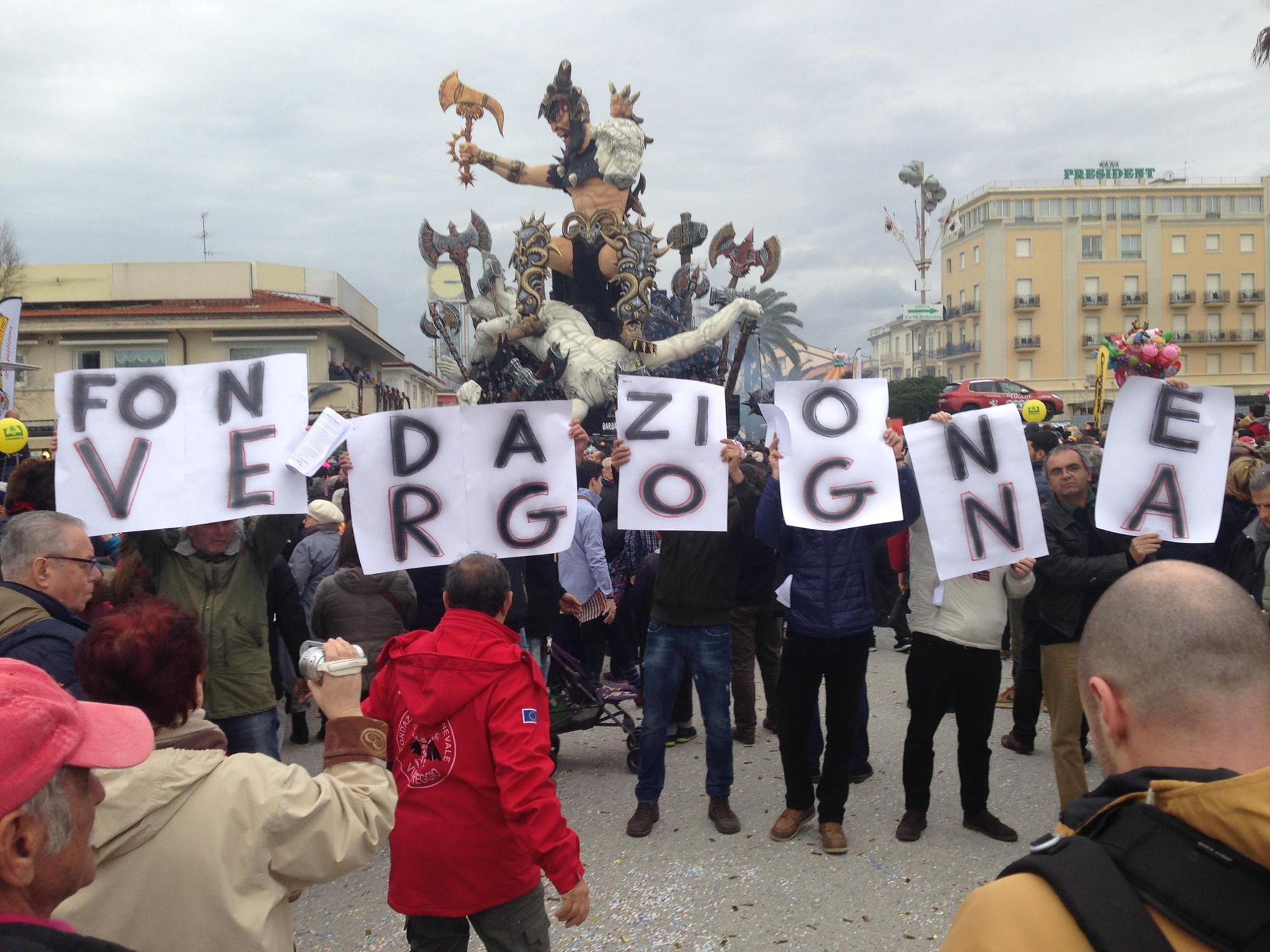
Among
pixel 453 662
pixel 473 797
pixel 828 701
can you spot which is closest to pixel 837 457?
pixel 828 701

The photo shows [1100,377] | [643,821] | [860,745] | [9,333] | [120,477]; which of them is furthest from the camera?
[9,333]

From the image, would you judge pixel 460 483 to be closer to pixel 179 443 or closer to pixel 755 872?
pixel 179 443

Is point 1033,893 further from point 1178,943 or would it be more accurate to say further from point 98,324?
point 98,324

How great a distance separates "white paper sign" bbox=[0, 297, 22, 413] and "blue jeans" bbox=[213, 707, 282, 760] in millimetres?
11192

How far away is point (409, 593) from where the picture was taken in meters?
5.30

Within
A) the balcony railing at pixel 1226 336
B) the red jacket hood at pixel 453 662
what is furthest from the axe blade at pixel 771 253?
the balcony railing at pixel 1226 336

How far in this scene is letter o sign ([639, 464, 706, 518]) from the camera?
4.88 meters

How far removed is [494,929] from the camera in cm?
299

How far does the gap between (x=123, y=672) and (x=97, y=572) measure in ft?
4.90

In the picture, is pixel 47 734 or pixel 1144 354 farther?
pixel 1144 354

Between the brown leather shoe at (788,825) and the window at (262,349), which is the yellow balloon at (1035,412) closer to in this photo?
the brown leather shoe at (788,825)

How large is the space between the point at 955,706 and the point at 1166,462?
5.43 ft

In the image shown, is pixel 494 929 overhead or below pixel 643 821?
overhead

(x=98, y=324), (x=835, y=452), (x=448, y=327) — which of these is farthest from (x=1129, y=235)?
(x=835, y=452)
